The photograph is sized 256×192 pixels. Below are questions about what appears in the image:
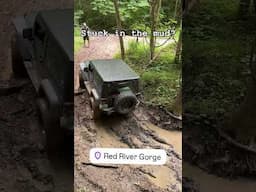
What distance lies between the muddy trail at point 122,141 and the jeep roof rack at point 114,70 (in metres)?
0.02

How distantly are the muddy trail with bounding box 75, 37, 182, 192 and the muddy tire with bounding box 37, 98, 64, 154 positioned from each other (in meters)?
0.08

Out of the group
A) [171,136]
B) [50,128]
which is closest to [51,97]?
[50,128]

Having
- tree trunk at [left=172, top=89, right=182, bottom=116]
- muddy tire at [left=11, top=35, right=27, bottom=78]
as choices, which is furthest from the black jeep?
tree trunk at [left=172, top=89, right=182, bottom=116]

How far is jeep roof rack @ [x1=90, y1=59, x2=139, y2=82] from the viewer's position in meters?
1.06

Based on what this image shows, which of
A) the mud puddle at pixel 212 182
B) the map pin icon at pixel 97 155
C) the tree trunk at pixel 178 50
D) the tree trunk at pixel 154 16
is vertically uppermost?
the tree trunk at pixel 154 16

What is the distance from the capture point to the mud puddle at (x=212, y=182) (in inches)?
43.8

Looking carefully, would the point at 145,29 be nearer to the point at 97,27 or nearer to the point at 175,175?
the point at 97,27

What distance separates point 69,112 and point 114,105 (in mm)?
114

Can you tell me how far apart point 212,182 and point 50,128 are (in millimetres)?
414

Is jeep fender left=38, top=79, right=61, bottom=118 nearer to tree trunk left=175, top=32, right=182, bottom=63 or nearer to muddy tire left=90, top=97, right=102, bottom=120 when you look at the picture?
muddy tire left=90, top=97, right=102, bottom=120

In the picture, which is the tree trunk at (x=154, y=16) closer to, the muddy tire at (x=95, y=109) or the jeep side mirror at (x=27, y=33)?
the muddy tire at (x=95, y=109)

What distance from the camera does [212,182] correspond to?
1131 mm

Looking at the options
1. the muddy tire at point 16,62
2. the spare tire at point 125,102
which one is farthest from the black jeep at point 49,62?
the spare tire at point 125,102

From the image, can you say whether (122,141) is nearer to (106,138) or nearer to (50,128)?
(106,138)
